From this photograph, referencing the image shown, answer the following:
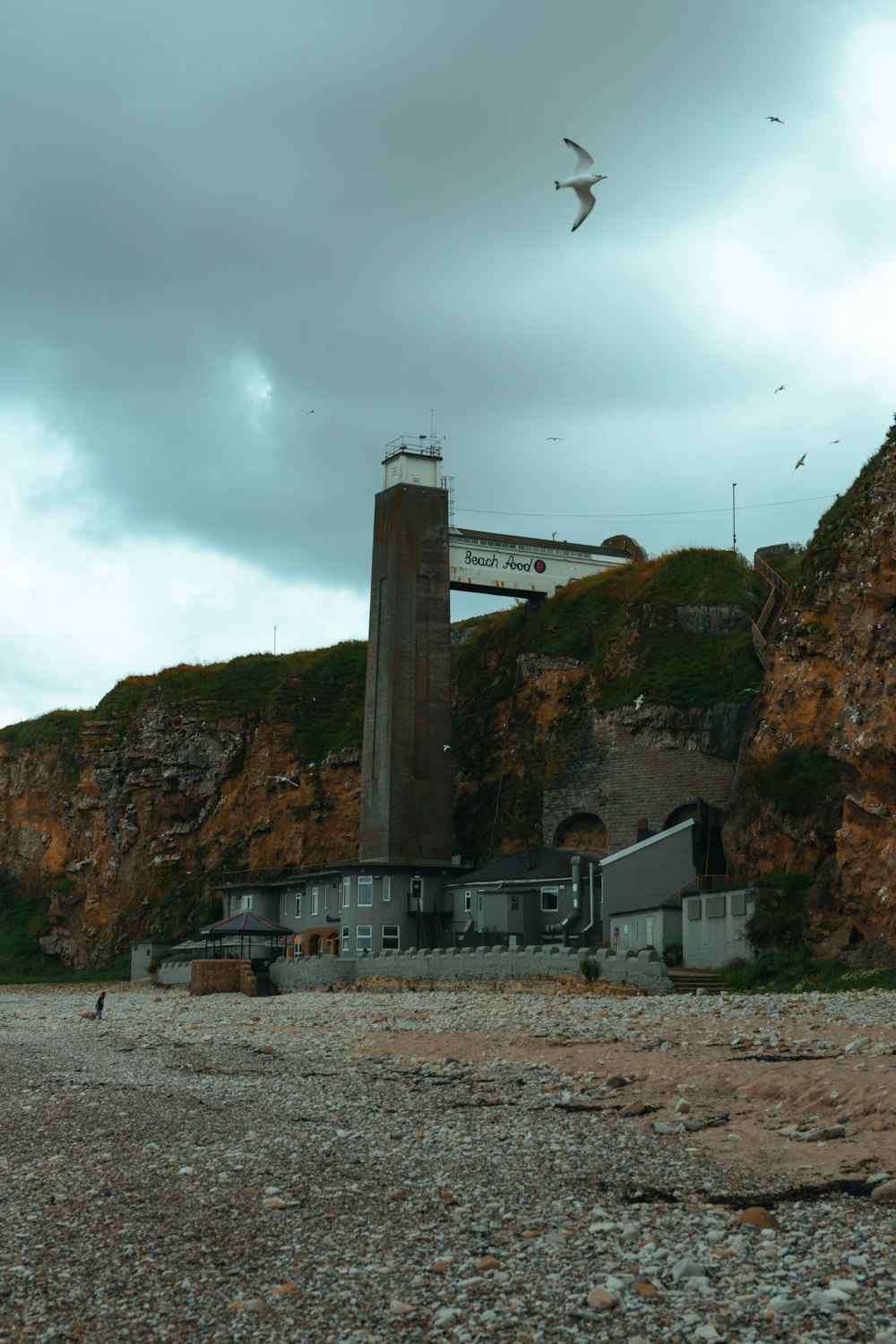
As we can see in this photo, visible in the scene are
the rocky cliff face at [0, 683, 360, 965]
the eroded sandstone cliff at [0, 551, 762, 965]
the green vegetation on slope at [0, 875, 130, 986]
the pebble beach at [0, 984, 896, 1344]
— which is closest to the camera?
the pebble beach at [0, 984, 896, 1344]

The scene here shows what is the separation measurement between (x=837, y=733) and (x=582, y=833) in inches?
Answer: 863

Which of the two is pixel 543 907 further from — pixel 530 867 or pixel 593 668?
pixel 593 668

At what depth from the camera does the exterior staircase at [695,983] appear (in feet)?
102

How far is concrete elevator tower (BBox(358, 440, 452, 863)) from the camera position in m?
57.6

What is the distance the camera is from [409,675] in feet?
194

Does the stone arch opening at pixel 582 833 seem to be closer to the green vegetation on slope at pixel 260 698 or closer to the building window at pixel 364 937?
the building window at pixel 364 937

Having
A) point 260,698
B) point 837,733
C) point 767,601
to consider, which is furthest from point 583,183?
point 260,698

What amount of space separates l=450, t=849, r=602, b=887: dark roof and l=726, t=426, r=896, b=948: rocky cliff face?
10.6 metres

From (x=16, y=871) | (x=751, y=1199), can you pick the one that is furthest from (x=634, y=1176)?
(x=16, y=871)

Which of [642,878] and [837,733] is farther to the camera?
[642,878]

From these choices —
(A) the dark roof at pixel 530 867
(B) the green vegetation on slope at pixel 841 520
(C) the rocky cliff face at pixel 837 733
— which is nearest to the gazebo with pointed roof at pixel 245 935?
(A) the dark roof at pixel 530 867

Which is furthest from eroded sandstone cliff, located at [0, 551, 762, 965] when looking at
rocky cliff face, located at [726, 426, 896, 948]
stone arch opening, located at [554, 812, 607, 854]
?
rocky cliff face, located at [726, 426, 896, 948]

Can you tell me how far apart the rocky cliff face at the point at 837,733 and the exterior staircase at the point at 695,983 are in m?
3.34

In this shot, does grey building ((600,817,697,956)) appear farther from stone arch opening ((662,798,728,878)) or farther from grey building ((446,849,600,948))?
grey building ((446,849,600,948))
